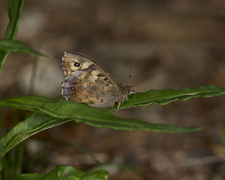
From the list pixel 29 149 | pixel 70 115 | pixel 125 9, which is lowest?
pixel 29 149

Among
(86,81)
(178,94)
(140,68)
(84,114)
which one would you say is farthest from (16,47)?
(140,68)

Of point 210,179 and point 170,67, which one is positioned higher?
point 170,67

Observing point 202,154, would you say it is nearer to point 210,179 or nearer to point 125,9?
point 210,179

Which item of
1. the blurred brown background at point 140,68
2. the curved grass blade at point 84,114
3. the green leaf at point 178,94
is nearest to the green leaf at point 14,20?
the curved grass blade at point 84,114

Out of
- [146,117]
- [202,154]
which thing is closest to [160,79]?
[146,117]

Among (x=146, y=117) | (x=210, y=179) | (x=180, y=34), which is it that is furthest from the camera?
(x=180, y=34)

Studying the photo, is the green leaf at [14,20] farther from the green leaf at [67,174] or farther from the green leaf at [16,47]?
the green leaf at [67,174]

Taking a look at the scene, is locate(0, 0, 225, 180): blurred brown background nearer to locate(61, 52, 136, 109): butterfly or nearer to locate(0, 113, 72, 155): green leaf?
locate(61, 52, 136, 109): butterfly
